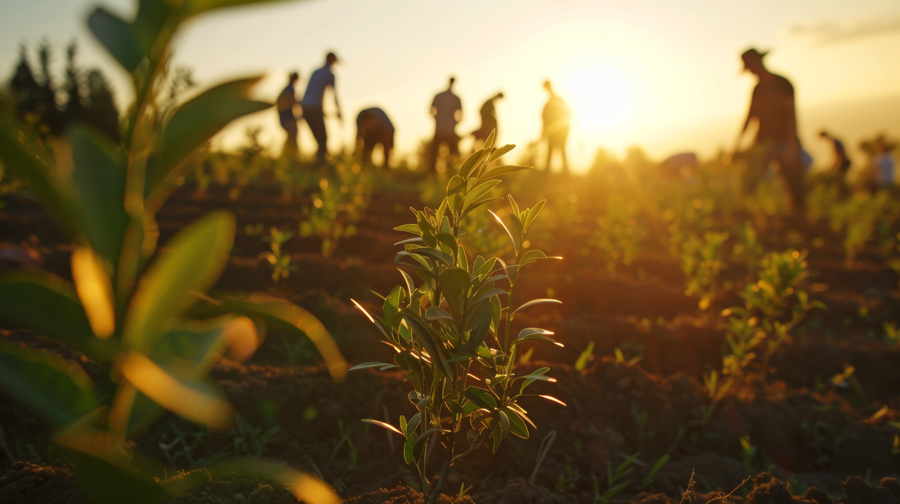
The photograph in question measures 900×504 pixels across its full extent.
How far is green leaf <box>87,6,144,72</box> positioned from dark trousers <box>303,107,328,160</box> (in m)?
9.59

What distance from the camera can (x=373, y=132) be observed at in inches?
441

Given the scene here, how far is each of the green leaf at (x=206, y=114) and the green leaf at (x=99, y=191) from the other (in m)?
0.06

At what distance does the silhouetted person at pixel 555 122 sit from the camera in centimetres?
933

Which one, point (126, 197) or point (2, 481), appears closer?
point (126, 197)

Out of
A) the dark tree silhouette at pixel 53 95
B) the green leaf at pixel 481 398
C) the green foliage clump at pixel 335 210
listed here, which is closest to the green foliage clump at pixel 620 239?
the green foliage clump at pixel 335 210

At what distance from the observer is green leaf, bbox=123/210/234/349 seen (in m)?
0.59

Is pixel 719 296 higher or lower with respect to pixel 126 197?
lower

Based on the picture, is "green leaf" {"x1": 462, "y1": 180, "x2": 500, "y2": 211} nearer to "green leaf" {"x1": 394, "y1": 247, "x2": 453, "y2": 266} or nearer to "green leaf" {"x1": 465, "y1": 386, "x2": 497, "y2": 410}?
"green leaf" {"x1": 394, "y1": 247, "x2": 453, "y2": 266}

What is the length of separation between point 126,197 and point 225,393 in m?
1.73

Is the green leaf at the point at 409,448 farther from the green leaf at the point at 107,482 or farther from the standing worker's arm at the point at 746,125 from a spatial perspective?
the standing worker's arm at the point at 746,125

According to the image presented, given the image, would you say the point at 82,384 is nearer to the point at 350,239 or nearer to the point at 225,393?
the point at 225,393

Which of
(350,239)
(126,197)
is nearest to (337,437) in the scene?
(126,197)

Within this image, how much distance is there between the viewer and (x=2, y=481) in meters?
1.42

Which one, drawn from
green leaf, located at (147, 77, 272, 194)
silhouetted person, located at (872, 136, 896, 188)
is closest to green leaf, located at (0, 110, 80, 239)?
green leaf, located at (147, 77, 272, 194)
